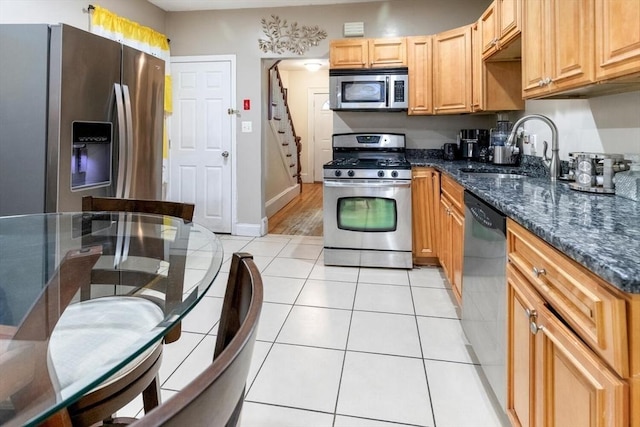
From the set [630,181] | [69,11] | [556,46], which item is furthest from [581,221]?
[69,11]

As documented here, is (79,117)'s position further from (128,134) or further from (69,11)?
(69,11)

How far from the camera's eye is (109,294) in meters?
1.34

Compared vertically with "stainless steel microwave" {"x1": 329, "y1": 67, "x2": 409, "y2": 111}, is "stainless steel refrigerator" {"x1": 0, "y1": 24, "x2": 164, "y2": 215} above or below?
below

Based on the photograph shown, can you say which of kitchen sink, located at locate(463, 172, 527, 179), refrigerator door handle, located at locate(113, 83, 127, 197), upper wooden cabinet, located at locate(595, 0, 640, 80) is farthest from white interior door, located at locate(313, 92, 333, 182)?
upper wooden cabinet, located at locate(595, 0, 640, 80)

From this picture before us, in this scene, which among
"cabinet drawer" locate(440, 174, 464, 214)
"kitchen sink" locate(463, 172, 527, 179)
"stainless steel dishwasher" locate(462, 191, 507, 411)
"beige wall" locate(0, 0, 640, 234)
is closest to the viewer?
"stainless steel dishwasher" locate(462, 191, 507, 411)

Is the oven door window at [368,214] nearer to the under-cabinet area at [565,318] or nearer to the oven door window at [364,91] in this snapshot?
the oven door window at [364,91]

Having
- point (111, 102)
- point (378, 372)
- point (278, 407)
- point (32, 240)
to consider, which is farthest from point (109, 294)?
point (111, 102)

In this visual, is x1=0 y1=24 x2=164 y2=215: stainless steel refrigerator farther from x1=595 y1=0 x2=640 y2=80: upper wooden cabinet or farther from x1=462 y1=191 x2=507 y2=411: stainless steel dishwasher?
x1=595 y1=0 x2=640 y2=80: upper wooden cabinet

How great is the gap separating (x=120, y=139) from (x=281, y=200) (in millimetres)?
3962

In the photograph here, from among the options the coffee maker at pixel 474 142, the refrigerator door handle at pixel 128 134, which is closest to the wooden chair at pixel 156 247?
the refrigerator door handle at pixel 128 134

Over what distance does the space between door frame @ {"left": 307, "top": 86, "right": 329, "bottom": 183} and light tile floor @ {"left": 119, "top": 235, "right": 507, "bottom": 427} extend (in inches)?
260

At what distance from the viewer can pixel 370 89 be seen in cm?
375

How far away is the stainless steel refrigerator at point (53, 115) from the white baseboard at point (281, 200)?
3174mm

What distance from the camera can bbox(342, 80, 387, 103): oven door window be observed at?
373 centimetres
